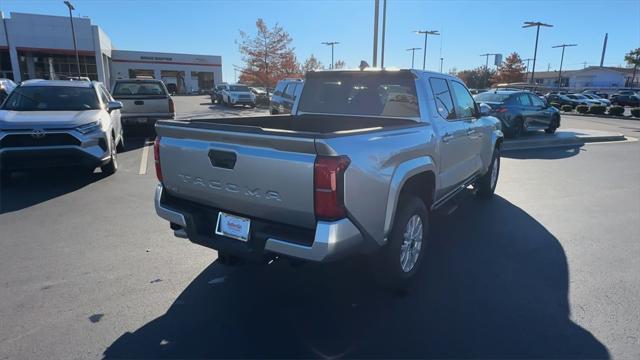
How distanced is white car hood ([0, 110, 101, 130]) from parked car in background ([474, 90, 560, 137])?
11.1 metres

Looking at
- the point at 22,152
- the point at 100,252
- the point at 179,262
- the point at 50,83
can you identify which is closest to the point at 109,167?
the point at 22,152

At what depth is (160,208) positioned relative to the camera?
347cm

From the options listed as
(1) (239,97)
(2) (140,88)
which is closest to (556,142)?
(2) (140,88)

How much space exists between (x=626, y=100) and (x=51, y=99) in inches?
1981

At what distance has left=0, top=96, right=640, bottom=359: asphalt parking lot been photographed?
282 cm

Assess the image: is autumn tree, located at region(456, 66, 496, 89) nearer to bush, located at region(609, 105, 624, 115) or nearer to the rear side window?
bush, located at region(609, 105, 624, 115)

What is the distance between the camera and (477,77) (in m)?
82.8

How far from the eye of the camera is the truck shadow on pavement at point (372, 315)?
2.78 m

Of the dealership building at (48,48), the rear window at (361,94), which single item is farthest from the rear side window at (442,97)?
the dealership building at (48,48)

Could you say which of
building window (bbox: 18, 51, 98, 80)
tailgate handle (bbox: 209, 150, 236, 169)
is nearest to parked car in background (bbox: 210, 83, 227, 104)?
building window (bbox: 18, 51, 98, 80)

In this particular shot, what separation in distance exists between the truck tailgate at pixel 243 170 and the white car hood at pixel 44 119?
169 inches

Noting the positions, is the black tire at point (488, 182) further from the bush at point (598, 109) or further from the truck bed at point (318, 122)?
the bush at point (598, 109)

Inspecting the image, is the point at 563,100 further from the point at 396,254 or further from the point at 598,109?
the point at 396,254

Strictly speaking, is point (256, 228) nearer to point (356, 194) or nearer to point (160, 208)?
point (356, 194)
